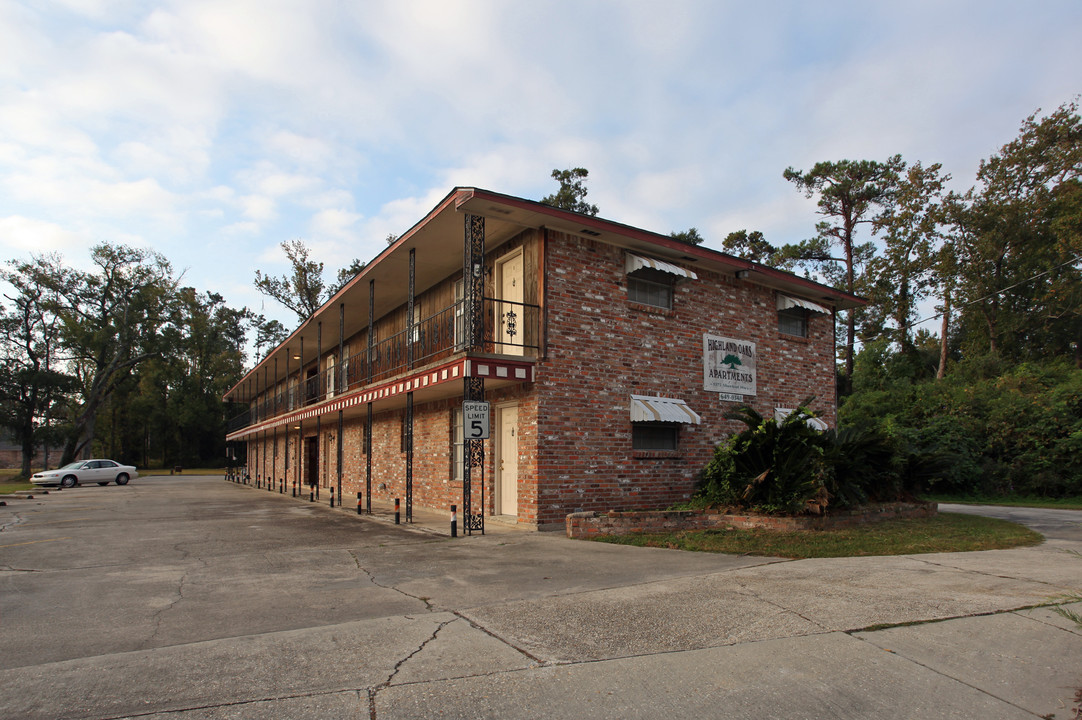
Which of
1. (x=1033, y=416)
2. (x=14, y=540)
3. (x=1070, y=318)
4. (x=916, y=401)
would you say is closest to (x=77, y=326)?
(x=14, y=540)

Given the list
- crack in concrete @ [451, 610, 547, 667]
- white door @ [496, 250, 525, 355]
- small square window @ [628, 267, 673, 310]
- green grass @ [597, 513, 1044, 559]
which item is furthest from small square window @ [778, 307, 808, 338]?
crack in concrete @ [451, 610, 547, 667]

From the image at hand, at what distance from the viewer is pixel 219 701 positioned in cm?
369

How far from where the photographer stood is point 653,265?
12352 millimetres

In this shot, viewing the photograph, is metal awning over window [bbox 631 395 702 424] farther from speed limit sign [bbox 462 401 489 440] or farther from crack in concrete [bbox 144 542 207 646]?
crack in concrete [bbox 144 542 207 646]

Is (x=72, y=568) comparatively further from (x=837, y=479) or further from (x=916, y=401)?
(x=916, y=401)

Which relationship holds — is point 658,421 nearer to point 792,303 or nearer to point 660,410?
point 660,410

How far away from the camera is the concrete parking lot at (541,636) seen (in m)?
3.70

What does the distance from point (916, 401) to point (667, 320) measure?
46.3 ft

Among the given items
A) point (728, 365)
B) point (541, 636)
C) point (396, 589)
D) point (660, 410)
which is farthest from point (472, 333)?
point (541, 636)

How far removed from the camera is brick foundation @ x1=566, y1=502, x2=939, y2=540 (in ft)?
33.1

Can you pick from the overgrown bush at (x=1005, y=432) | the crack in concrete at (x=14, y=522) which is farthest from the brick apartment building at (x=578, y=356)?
the crack in concrete at (x=14, y=522)

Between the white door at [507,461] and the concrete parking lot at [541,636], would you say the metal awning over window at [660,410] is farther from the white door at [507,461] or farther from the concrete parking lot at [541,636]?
the concrete parking lot at [541,636]

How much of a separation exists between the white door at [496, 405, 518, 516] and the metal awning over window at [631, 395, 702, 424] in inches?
89.9

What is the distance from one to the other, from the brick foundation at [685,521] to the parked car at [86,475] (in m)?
32.5
